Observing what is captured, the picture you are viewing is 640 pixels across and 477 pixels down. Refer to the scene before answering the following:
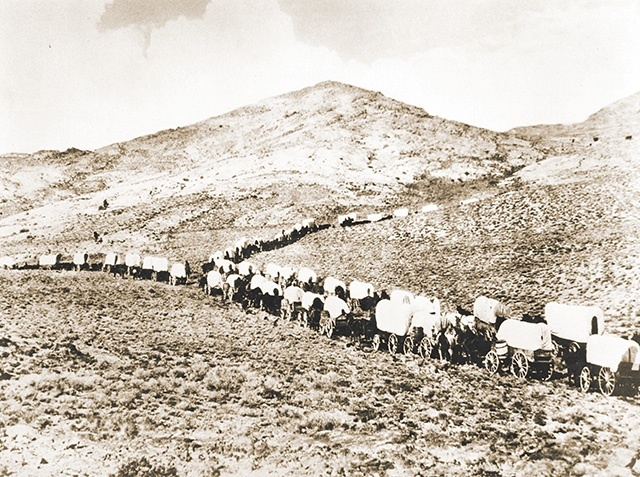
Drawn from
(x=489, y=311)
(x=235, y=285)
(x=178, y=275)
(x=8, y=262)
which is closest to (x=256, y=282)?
(x=235, y=285)

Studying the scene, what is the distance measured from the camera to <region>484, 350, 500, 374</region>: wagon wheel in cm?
1861

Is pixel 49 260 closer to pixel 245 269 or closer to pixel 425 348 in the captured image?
pixel 245 269

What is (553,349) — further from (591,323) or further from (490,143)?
(490,143)

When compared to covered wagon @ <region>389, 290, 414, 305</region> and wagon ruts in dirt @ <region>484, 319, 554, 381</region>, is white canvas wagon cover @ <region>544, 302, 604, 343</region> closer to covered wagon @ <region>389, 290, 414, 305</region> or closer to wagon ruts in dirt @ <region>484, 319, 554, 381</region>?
wagon ruts in dirt @ <region>484, 319, 554, 381</region>

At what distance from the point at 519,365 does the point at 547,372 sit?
0.90 meters

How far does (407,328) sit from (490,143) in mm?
75612

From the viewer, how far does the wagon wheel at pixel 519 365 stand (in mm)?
17781

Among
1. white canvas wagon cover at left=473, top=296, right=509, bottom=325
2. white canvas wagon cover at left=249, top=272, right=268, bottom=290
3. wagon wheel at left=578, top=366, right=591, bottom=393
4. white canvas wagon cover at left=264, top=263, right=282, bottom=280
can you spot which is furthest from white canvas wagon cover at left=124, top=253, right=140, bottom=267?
Answer: wagon wheel at left=578, top=366, right=591, bottom=393

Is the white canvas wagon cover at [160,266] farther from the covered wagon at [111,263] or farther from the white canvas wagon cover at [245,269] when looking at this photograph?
the white canvas wagon cover at [245,269]

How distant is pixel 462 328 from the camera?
20.5 metres

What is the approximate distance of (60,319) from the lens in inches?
971

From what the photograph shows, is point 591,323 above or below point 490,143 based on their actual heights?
→ below

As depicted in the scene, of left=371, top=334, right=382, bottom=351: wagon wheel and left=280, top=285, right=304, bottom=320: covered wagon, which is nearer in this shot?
left=371, top=334, right=382, bottom=351: wagon wheel

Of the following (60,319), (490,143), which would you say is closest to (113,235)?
(60,319)
